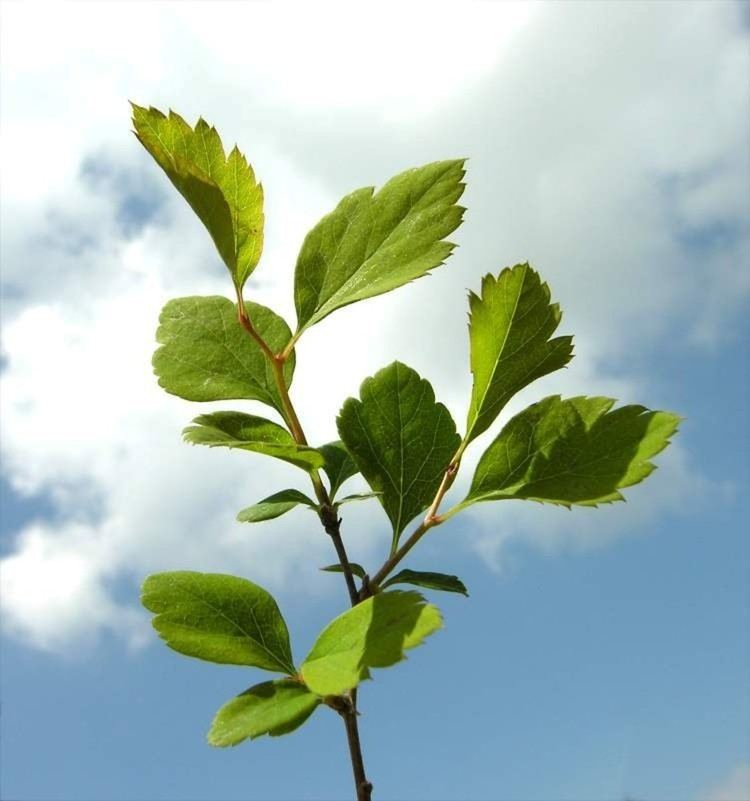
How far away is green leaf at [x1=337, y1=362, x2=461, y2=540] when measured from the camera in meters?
1.50

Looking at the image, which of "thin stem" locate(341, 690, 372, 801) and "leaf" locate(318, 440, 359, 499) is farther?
"leaf" locate(318, 440, 359, 499)

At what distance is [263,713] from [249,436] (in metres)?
0.42

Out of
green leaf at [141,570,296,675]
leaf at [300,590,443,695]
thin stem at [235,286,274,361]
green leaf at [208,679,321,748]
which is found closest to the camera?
leaf at [300,590,443,695]

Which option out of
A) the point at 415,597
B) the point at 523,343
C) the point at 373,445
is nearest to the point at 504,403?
the point at 523,343

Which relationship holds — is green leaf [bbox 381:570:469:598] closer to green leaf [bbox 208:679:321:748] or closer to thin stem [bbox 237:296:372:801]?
thin stem [bbox 237:296:372:801]

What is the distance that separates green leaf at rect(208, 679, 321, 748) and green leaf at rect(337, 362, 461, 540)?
337mm

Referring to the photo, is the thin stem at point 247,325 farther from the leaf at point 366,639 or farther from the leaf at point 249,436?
the leaf at point 366,639

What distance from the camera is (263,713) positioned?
133cm

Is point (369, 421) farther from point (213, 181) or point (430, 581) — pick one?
point (213, 181)

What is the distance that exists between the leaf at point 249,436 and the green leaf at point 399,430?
96 millimetres

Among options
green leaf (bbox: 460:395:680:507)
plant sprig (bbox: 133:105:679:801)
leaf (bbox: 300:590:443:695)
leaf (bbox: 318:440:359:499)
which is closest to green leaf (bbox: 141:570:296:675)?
plant sprig (bbox: 133:105:679:801)

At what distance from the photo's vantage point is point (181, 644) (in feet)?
4.68

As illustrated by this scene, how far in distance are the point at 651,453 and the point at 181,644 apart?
2.38 ft

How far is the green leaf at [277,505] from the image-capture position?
153cm
